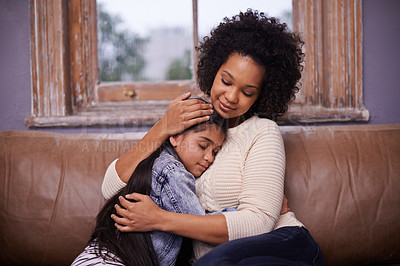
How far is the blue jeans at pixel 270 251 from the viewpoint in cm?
83

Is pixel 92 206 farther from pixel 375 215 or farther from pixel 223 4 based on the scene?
pixel 223 4

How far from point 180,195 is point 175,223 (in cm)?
12

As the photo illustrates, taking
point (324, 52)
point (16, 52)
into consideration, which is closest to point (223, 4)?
point (324, 52)

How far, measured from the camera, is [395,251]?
1.34 meters

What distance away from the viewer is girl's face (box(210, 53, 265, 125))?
1143 millimetres

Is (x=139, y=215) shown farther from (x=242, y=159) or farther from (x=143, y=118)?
(x=143, y=118)

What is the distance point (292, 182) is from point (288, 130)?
0.29 m

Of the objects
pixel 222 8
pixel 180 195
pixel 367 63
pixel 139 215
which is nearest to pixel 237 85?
pixel 180 195

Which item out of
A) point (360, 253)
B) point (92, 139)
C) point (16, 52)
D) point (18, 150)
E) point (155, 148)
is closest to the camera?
point (155, 148)

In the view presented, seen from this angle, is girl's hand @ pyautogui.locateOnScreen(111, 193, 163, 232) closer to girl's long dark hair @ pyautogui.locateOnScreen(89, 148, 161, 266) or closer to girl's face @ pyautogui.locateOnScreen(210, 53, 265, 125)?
girl's long dark hair @ pyautogui.locateOnScreen(89, 148, 161, 266)

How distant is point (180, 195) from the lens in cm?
106

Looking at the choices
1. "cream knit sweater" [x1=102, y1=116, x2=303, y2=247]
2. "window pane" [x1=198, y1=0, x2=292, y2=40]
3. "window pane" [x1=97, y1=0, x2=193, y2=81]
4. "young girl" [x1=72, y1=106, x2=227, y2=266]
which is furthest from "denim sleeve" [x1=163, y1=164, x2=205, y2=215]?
"window pane" [x1=198, y1=0, x2=292, y2=40]

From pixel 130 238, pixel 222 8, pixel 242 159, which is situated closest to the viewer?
pixel 130 238

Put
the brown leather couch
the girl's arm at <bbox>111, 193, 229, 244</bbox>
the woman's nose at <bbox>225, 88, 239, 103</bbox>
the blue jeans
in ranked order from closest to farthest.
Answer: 1. the blue jeans
2. the girl's arm at <bbox>111, 193, 229, 244</bbox>
3. the woman's nose at <bbox>225, 88, 239, 103</bbox>
4. the brown leather couch
